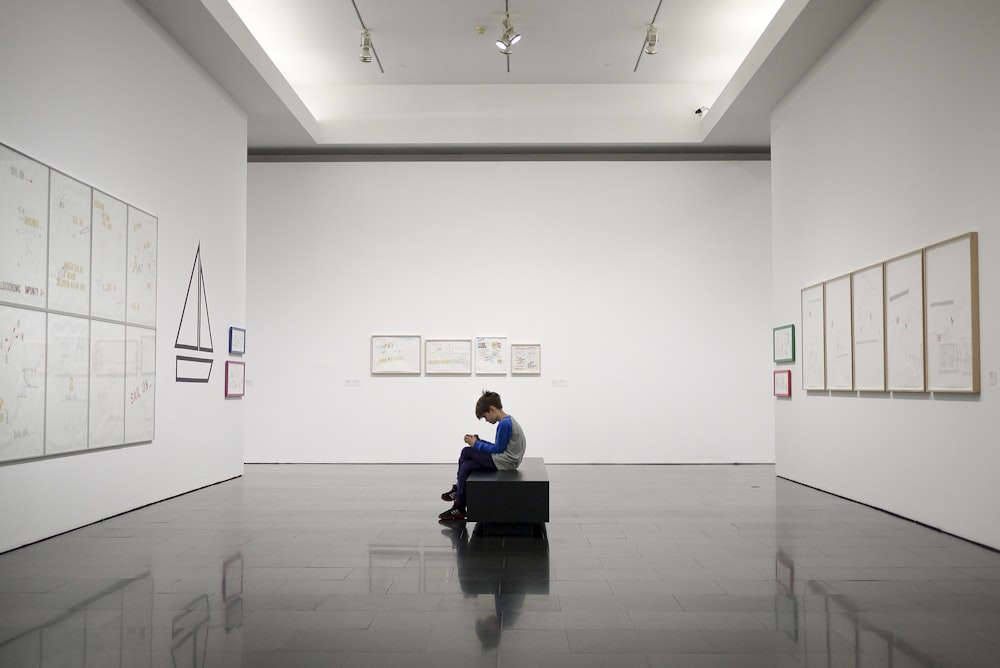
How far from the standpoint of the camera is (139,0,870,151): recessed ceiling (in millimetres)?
11156

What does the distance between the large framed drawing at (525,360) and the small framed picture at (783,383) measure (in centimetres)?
426

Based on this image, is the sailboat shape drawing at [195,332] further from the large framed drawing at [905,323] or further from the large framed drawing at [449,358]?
the large framed drawing at [905,323]

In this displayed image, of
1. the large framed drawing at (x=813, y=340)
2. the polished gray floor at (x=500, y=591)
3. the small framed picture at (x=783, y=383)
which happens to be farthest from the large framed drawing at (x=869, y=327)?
the small framed picture at (x=783, y=383)

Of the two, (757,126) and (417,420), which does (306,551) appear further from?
(757,126)

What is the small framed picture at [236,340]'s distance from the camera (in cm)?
1212

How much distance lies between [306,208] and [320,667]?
1257 cm

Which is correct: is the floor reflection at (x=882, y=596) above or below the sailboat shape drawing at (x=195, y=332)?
below

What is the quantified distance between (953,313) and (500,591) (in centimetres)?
523

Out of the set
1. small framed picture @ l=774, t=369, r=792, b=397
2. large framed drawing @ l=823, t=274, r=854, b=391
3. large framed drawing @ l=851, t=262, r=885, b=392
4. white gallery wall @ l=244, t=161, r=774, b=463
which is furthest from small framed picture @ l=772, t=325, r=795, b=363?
white gallery wall @ l=244, t=161, r=774, b=463

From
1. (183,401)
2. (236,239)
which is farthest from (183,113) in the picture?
(183,401)

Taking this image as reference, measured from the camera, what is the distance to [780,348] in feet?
41.7

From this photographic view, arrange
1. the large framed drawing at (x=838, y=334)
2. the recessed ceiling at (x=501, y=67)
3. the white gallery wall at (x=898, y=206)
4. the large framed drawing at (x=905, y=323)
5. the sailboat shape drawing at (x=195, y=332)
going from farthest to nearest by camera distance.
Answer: the recessed ceiling at (x=501, y=67) < the sailboat shape drawing at (x=195, y=332) < the large framed drawing at (x=838, y=334) < the large framed drawing at (x=905, y=323) < the white gallery wall at (x=898, y=206)

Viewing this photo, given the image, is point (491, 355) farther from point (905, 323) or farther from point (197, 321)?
point (905, 323)

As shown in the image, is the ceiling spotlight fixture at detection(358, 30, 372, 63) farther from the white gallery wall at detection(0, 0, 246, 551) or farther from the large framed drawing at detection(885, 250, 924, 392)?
the large framed drawing at detection(885, 250, 924, 392)
